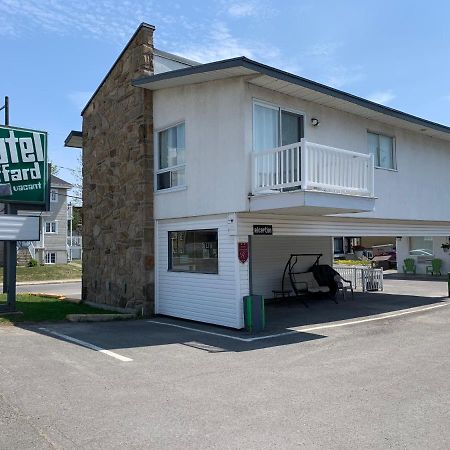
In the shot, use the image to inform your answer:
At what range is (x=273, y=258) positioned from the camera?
16672 mm

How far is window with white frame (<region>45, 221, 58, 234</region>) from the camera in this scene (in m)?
40.7

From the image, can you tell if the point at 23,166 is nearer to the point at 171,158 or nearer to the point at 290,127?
the point at 171,158

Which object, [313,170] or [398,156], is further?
[398,156]

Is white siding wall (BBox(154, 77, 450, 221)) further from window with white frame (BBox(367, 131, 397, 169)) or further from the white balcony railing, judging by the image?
the white balcony railing

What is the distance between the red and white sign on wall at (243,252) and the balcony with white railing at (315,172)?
1.10 m

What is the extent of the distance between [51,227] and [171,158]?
103 ft

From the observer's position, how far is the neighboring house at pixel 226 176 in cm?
1043

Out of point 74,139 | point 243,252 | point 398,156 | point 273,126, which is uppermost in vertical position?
point 74,139

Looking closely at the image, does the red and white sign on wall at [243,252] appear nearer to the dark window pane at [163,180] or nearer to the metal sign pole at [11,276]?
the dark window pane at [163,180]

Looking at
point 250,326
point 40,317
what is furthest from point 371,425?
point 40,317

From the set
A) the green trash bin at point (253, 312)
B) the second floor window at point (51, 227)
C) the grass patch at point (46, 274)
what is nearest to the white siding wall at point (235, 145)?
the green trash bin at point (253, 312)

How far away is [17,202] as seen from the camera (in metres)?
12.3

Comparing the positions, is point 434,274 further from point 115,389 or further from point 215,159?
point 115,389

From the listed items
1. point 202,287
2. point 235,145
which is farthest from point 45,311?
point 235,145
